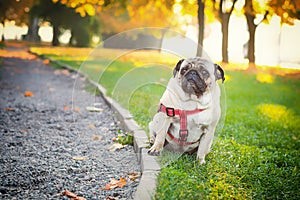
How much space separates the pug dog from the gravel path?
1.96ft

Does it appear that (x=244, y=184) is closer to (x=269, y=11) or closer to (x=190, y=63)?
(x=190, y=63)

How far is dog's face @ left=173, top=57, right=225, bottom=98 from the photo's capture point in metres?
3.07

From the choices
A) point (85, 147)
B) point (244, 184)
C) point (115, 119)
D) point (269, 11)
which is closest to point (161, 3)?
point (269, 11)

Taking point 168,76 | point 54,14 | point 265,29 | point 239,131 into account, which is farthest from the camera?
point 54,14

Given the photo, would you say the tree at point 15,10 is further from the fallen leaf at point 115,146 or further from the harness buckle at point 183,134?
the harness buckle at point 183,134

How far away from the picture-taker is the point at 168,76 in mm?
3869

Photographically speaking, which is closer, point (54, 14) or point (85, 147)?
point (85, 147)

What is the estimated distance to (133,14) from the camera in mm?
18266

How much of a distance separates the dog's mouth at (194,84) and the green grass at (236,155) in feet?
2.14

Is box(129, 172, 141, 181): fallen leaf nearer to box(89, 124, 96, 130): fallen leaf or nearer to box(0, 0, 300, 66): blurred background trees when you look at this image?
box(89, 124, 96, 130): fallen leaf

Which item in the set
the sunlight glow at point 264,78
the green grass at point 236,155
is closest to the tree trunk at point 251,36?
the sunlight glow at point 264,78

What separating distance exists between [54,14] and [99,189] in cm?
2652

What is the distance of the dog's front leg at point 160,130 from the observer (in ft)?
10.8

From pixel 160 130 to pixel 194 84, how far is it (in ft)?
1.84
